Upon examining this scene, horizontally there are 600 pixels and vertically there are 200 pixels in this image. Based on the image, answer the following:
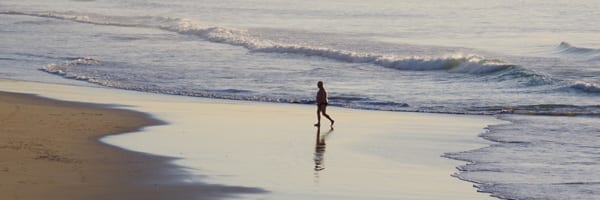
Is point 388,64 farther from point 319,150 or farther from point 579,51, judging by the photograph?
point 319,150

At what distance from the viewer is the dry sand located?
12.3m

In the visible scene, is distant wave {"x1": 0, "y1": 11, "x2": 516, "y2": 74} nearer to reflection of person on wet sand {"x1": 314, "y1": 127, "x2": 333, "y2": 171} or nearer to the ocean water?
the ocean water

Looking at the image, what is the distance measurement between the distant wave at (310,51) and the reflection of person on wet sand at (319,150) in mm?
13191

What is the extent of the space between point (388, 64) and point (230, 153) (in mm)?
18662

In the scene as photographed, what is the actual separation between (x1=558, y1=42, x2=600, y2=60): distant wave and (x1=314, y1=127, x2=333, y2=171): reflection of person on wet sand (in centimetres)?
1880

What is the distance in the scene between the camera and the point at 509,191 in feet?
42.8

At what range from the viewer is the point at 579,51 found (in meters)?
37.4

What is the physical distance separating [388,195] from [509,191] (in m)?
1.52

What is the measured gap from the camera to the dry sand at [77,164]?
12.3 m

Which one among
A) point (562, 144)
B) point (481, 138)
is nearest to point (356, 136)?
point (481, 138)

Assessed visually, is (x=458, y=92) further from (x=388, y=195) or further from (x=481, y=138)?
(x=388, y=195)

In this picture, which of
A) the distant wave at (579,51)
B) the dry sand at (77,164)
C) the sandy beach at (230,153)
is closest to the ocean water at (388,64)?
the distant wave at (579,51)

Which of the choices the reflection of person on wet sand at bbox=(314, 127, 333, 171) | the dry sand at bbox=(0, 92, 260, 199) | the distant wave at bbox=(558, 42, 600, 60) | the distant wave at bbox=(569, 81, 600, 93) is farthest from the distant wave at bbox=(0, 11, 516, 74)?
the dry sand at bbox=(0, 92, 260, 199)

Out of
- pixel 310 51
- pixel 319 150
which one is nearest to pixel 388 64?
pixel 310 51
